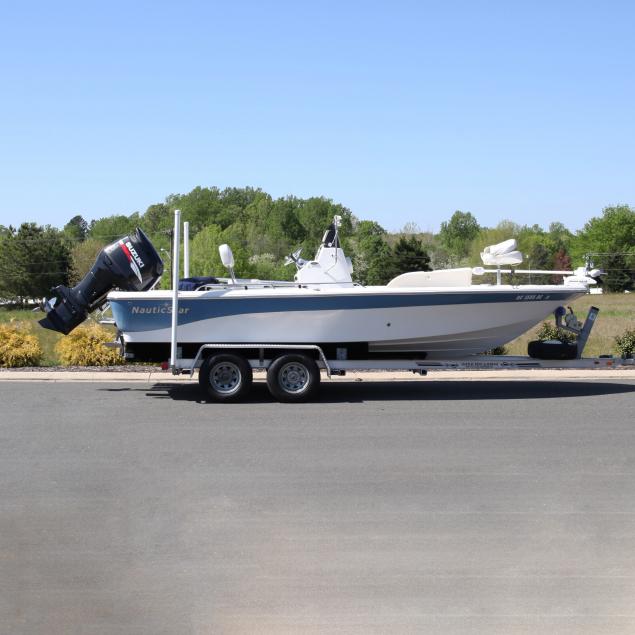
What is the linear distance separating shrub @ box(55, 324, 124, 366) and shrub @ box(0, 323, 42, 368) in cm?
50

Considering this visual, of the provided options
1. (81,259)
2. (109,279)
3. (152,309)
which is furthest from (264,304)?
(81,259)

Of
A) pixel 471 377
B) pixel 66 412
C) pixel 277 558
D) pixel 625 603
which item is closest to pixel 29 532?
pixel 277 558

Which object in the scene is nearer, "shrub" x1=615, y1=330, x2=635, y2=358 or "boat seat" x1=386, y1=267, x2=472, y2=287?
"boat seat" x1=386, y1=267, x2=472, y2=287

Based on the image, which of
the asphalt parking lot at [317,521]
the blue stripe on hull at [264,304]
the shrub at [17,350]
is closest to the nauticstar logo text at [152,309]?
the blue stripe on hull at [264,304]

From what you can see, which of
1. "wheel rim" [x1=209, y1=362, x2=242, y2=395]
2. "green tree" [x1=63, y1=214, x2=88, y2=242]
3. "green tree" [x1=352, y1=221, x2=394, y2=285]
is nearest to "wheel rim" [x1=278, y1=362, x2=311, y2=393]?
"wheel rim" [x1=209, y1=362, x2=242, y2=395]

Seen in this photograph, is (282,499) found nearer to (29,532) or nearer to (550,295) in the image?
(29,532)

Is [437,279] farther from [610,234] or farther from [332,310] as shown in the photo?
[610,234]

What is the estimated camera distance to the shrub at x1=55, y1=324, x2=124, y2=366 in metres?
18.1

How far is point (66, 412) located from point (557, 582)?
329 inches

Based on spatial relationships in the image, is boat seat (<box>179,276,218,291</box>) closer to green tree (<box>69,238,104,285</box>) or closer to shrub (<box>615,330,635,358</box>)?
shrub (<box>615,330,635,358</box>)

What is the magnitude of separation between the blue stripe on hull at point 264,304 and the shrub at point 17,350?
18.0ft

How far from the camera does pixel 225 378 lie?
13.4m

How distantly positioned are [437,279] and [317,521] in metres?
7.10

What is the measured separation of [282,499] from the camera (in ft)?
25.2
